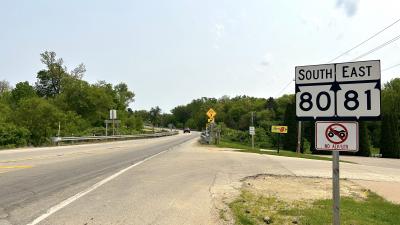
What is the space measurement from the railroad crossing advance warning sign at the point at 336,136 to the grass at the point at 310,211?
8.93 ft

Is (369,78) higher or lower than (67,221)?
higher

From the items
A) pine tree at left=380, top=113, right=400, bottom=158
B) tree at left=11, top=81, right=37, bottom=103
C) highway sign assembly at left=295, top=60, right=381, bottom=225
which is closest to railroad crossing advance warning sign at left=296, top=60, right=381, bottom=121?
highway sign assembly at left=295, top=60, right=381, bottom=225

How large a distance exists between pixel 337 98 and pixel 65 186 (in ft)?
30.2

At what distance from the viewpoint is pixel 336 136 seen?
20.7 ft

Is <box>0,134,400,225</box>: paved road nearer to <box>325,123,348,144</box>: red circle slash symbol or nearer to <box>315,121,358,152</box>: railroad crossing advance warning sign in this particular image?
<box>315,121,358,152</box>: railroad crossing advance warning sign

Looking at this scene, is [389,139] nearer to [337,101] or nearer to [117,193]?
[117,193]

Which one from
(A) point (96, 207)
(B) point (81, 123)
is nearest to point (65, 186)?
(A) point (96, 207)

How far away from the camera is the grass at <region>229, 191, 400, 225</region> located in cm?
898

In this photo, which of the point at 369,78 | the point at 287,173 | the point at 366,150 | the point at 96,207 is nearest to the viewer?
the point at 369,78

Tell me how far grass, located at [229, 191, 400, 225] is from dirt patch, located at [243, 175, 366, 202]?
771 millimetres

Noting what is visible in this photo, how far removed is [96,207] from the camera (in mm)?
10156

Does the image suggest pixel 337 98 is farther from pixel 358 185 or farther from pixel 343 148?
pixel 358 185

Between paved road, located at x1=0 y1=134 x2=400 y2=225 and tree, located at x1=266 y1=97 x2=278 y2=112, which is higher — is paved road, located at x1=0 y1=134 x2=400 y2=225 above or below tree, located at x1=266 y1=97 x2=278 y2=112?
below

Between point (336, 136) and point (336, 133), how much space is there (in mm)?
39
